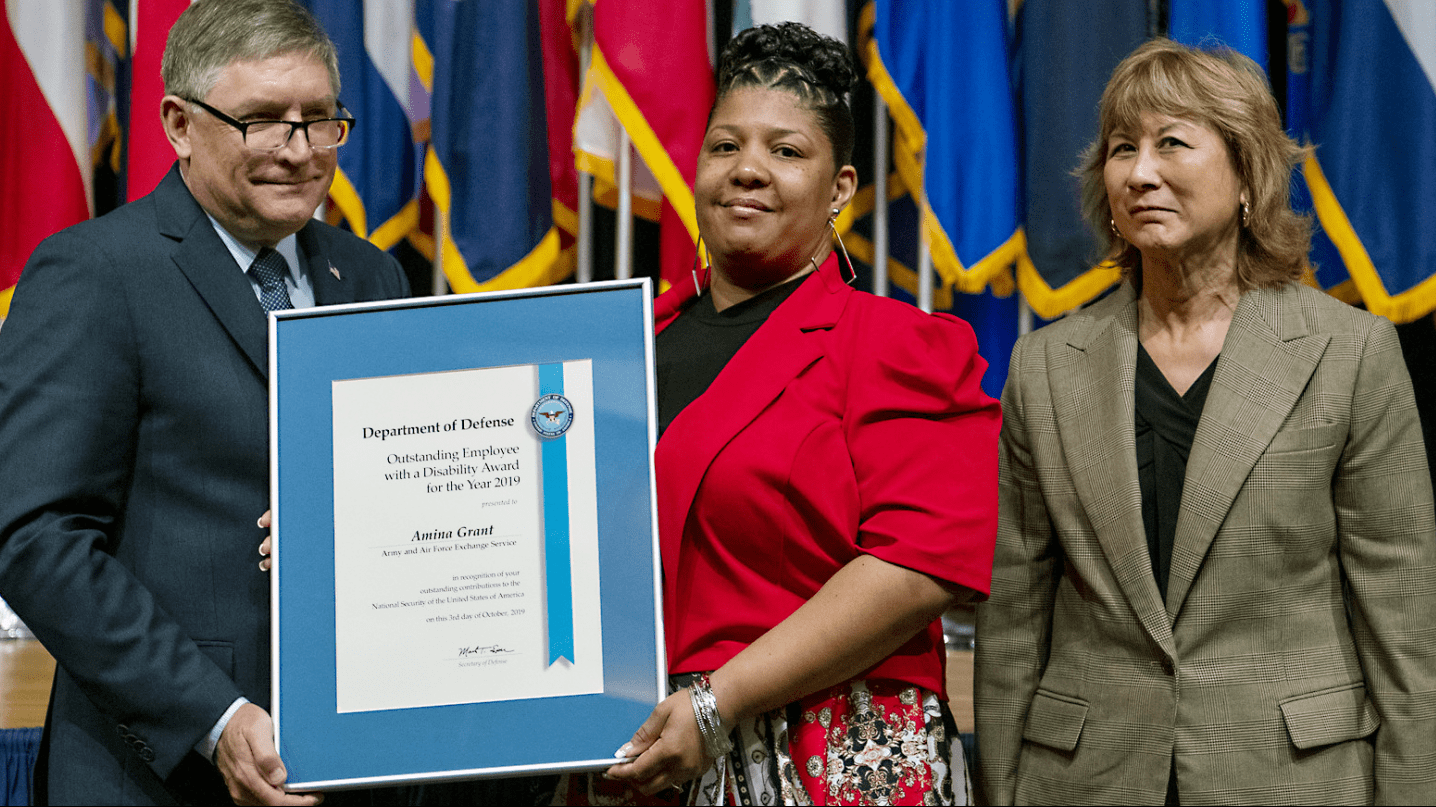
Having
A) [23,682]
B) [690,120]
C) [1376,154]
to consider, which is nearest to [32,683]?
[23,682]

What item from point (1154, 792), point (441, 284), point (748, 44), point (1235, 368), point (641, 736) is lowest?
point (1154, 792)

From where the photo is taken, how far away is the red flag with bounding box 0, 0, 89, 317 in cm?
286

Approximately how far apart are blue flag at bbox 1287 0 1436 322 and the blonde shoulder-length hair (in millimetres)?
883

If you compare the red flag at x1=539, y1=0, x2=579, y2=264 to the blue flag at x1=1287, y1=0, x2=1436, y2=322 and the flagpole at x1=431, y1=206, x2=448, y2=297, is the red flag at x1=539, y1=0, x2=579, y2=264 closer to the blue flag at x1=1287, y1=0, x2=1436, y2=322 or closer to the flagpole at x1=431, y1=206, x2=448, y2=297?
the flagpole at x1=431, y1=206, x2=448, y2=297

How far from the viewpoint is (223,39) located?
1.49 m

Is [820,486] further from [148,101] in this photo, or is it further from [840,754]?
[148,101]

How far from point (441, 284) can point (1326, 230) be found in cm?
202

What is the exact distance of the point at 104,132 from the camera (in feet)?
10.2

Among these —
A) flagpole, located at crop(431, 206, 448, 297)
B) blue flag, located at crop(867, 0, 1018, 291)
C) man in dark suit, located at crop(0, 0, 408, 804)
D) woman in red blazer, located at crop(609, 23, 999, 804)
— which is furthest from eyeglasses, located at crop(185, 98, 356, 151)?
blue flag, located at crop(867, 0, 1018, 291)

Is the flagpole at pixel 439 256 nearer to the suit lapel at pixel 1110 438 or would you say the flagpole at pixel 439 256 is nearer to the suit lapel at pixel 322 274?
the suit lapel at pixel 322 274

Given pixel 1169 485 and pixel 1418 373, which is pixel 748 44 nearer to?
pixel 1169 485

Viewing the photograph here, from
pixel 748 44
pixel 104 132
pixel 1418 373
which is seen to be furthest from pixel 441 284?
pixel 1418 373

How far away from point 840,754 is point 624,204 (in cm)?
164

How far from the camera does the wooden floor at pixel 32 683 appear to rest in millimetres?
2178
